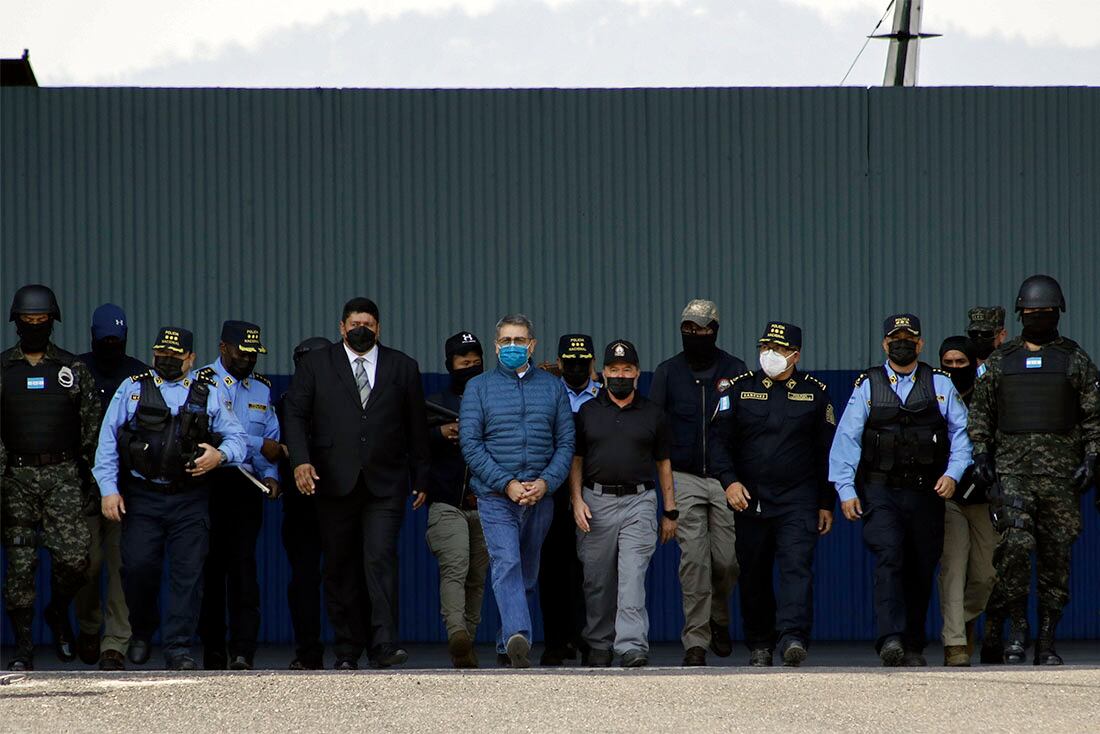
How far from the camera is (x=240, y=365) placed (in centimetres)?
1094

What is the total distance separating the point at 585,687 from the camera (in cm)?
863

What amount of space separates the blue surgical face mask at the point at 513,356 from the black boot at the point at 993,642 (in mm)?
3174

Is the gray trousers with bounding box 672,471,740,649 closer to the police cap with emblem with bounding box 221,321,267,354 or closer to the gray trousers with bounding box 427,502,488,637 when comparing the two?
the gray trousers with bounding box 427,502,488,637

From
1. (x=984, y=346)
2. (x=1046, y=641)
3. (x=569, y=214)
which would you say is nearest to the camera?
(x=1046, y=641)

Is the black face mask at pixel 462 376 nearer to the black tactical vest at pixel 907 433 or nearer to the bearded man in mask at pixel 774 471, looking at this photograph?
the bearded man in mask at pixel 774 471

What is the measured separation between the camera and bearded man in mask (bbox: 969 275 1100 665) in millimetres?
10344

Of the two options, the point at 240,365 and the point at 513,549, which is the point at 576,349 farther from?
the point at 240,365

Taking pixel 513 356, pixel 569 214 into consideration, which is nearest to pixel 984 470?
pixel 513 356

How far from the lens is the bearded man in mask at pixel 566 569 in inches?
442

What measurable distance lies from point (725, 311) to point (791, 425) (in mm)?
3338

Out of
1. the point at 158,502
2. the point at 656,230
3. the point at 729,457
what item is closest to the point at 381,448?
the point at 158,502

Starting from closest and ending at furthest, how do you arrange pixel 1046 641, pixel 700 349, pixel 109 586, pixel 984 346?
pixel 1046 641 → pixel 700 349 → pixel 109 586 → pixel 984 346

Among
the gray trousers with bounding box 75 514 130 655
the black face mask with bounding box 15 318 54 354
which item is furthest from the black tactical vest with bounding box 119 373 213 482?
the gray trousers with bounding box 75 514 130 655

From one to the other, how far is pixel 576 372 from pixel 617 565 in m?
1.36
